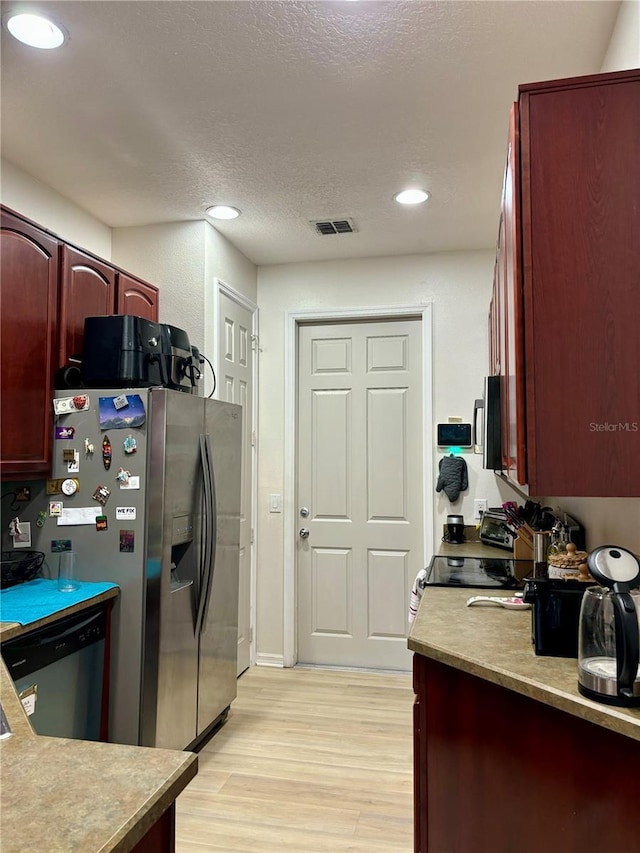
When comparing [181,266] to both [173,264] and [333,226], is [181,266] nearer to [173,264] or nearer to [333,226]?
[173,264]

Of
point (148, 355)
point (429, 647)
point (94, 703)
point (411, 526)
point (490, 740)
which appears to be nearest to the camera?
point (490, 740)

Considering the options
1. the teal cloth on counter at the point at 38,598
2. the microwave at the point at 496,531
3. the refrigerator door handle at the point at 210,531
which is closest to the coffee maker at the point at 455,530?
the microwave at the point at 496,531

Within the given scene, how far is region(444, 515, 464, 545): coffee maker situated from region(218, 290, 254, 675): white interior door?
1284 mm

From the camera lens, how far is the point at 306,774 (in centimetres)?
263

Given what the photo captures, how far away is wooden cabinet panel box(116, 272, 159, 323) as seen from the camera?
2.97 m

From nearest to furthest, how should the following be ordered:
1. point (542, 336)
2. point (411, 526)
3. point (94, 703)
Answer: point (542, 336)
point (94, 703)
point (411, 526)

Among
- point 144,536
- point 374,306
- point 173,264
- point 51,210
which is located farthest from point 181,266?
point 144,536

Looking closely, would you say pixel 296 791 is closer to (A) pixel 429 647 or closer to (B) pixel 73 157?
(A) pixel 429 647

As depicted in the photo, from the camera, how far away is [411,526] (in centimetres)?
392

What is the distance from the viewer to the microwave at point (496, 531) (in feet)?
10.8

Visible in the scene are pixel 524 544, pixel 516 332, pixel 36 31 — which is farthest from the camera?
pixel 524 544

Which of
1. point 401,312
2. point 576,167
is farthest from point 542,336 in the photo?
point 401,312

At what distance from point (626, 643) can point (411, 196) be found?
250cm

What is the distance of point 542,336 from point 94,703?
214 cm
